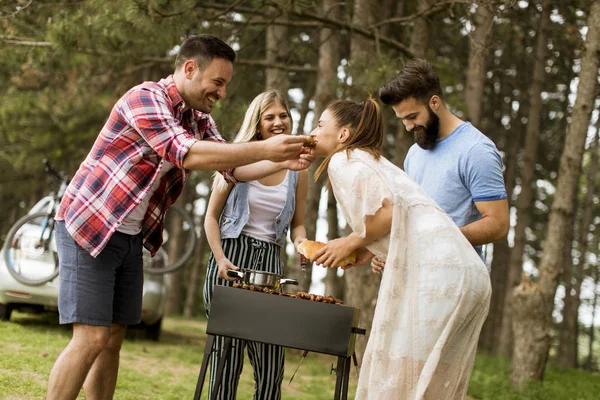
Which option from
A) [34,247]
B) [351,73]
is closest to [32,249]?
[34,247]

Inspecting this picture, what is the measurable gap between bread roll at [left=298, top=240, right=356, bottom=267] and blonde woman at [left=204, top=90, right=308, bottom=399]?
Answer: 24.5 inches

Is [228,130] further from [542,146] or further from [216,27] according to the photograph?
[542,146]

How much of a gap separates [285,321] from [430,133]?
1.22 metres

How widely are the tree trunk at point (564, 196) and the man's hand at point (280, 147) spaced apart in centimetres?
493

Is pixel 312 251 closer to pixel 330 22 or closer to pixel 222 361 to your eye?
pixel 222 361

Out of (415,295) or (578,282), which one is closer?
(415,295)

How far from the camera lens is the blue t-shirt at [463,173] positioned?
349cm

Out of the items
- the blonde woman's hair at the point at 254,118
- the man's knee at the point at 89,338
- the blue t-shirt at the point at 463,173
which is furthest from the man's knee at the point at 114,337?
the blue t-shirt at the point at 463,173

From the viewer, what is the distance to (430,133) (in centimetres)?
371

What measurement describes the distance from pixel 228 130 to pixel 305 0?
2.27 meters

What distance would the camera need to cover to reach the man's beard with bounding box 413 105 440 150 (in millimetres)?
3678

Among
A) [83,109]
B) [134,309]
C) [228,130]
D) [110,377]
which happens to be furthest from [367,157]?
[83,109]

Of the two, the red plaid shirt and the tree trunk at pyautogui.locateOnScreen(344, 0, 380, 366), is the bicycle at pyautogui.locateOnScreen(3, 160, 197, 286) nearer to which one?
the tree trunk at pyautogui.locateOnScreen(344, 0, 380, 366)

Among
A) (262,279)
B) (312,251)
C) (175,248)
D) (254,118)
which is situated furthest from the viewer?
(175,248)
